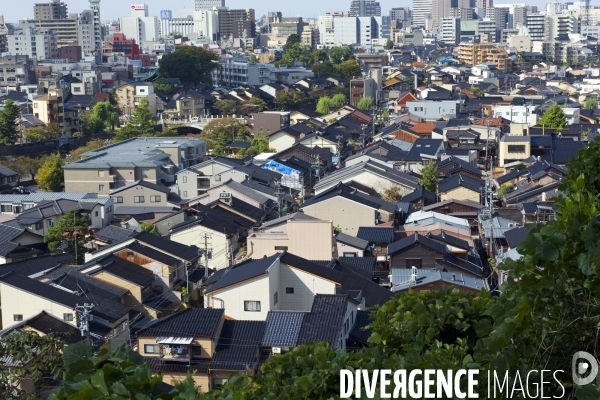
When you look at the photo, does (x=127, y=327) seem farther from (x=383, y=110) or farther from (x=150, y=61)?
(x=150, y=61)

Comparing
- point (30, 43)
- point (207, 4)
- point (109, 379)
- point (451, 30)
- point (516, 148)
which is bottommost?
point (516, 148)

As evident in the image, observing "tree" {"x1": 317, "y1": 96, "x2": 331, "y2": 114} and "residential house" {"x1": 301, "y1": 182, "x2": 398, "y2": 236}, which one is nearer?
"residential house" {"x1": 301, "y1": 182, "x2": 398, "y2": 236}

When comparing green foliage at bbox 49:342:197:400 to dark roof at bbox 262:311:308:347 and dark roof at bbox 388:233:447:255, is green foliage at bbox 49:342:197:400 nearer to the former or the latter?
dark roof at bbox 262:311:308:347

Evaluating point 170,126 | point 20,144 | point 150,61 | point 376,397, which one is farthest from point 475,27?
point 376,397

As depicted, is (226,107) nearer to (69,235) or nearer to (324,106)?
(324,106)

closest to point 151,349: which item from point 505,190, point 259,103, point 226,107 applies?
point 505,190

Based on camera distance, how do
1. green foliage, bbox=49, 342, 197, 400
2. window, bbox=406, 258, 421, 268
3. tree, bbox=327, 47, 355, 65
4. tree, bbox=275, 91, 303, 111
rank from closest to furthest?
green foliage, bbox=49, 342, 197, 400, window, bbox=406, 258, 421, 268, tree, bbox=275, 91, 303, 111, tree, bbox=327, 47, 355, 65

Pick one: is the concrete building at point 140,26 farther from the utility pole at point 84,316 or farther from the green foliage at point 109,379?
the green foliage at point 109,379

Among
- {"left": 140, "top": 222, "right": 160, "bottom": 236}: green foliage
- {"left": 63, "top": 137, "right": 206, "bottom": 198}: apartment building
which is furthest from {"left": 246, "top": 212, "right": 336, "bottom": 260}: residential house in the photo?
{"left": 63, "top": 137, "right": 206, "bottom": 198}: apartment building
